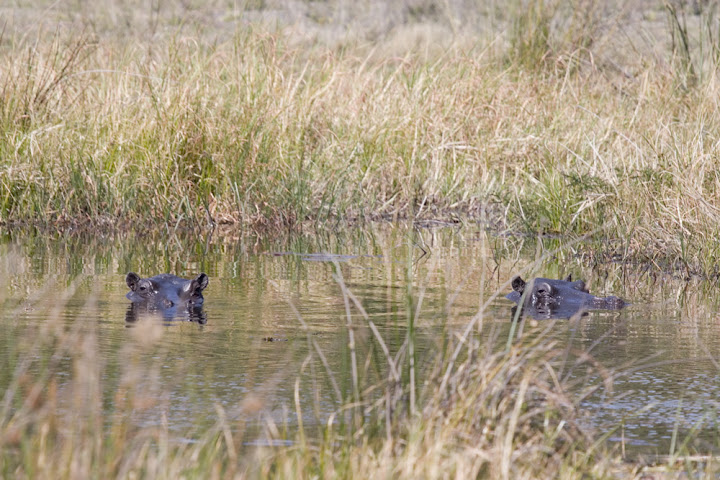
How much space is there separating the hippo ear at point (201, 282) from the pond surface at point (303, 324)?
13 centimetres

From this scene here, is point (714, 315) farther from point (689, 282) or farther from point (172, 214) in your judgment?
point (172, 214)

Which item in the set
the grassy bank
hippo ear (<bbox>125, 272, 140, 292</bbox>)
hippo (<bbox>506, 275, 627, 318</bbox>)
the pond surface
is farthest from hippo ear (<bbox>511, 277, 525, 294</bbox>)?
hippo ear (<bbox>125, 272, 140, 292</bbox>)

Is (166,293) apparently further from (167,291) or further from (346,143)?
(346,143)

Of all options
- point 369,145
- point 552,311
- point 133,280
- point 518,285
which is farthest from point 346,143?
point 552,311

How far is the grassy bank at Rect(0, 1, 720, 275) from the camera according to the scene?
31.4 feet

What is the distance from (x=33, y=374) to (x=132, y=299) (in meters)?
2.07

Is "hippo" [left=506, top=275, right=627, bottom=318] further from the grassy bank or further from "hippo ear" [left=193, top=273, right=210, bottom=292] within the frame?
"hippo ear" [left=193, top=273, right=210, bottom=292]

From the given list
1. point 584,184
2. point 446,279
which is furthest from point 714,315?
point 584,184

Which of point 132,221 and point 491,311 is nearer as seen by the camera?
point 491,311

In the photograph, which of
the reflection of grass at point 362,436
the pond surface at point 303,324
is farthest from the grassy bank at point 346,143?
the reflection of grass at point 362,436

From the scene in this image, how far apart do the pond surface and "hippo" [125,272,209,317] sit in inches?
4.3

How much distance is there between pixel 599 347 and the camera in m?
5.95

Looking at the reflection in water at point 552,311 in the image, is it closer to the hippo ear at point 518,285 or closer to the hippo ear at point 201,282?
the hippo ear at point 518,285

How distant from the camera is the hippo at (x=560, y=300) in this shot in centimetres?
708
